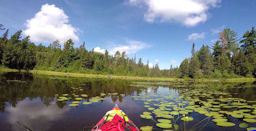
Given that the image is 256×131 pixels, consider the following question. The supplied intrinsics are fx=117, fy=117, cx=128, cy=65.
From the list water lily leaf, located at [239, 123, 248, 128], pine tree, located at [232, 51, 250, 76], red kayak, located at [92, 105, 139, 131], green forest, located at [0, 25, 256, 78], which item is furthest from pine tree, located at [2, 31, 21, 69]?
pine tree, located at [232, 51, 250, 76]

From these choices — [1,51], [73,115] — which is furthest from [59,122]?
[1,51]

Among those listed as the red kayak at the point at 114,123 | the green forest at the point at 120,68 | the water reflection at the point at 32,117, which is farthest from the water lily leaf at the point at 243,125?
the green forest at the point at 120,68

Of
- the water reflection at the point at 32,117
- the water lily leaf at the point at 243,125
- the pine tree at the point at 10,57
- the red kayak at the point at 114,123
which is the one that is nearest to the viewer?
the red kayak at the point at 114,123

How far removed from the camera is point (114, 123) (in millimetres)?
4020

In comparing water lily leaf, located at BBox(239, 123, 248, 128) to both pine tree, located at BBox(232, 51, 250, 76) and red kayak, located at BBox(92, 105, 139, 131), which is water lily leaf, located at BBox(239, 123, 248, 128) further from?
pine tree, located at BBox(232, 51, 250, 76)

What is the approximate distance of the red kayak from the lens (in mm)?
3757

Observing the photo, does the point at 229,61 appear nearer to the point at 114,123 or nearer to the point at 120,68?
the point at 120,68

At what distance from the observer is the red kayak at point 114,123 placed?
3.76 meters

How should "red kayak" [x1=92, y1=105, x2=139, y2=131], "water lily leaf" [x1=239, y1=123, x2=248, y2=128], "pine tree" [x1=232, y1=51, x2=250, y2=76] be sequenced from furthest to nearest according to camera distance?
"pine tree" [x1=232, y1=51, x2=250, y2=76]
"water lily leaf" [x1=239, y1=123, x2=248, y2=128]
"red kayak" [x1=92, y1=105, x2=139, y2=131]

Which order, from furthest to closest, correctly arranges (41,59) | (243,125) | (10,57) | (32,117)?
(41,59) → (10,57) → (32,117) → (243,125)

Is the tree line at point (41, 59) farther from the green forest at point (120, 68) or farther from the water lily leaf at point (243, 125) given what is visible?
the water lily leaf at point (243, 125)

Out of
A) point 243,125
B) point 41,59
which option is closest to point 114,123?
point 243,125

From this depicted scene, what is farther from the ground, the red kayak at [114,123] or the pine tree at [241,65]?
the pine tree at [241,65]

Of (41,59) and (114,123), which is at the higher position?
(41,59)
